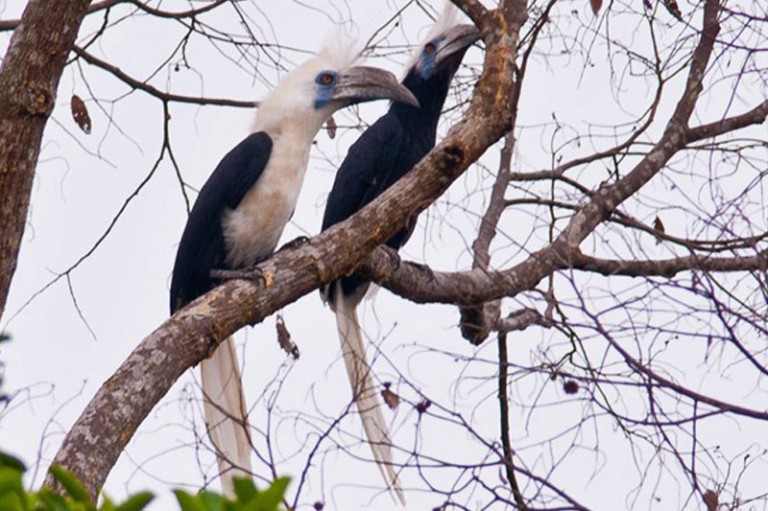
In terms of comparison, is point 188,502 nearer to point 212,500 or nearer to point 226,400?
point 212,500

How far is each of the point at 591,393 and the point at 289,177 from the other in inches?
85.2

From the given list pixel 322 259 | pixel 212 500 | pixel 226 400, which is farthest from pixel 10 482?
pixel 226 400

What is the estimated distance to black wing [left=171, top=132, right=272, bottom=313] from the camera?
5422mm

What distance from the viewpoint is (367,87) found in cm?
567

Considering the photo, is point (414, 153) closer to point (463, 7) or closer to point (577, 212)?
point (577, 212)

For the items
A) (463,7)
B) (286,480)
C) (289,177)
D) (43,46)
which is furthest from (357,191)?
(286,480)

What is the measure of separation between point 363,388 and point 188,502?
99.1 inches

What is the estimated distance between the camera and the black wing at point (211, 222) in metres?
5.42

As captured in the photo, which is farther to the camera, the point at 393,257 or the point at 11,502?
the point at 393,257

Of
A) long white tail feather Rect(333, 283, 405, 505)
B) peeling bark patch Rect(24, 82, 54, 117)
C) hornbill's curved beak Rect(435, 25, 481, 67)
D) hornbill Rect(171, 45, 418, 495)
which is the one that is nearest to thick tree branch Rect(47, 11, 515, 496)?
long white tail feather Rect(333, 283, 405, 505)

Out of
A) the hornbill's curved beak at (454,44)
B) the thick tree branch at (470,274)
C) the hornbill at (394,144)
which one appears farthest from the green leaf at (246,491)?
the hornbill's curved beak at (454,44)

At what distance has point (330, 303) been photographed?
605 cm

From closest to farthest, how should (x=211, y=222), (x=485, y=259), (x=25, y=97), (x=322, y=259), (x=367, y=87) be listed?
(x=25, y=97)
(x=322, y=259)
(x=485, y=259)
(x=211, y=222)
(x=367, y=87)

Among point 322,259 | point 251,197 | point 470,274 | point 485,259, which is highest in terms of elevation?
point 251,197
